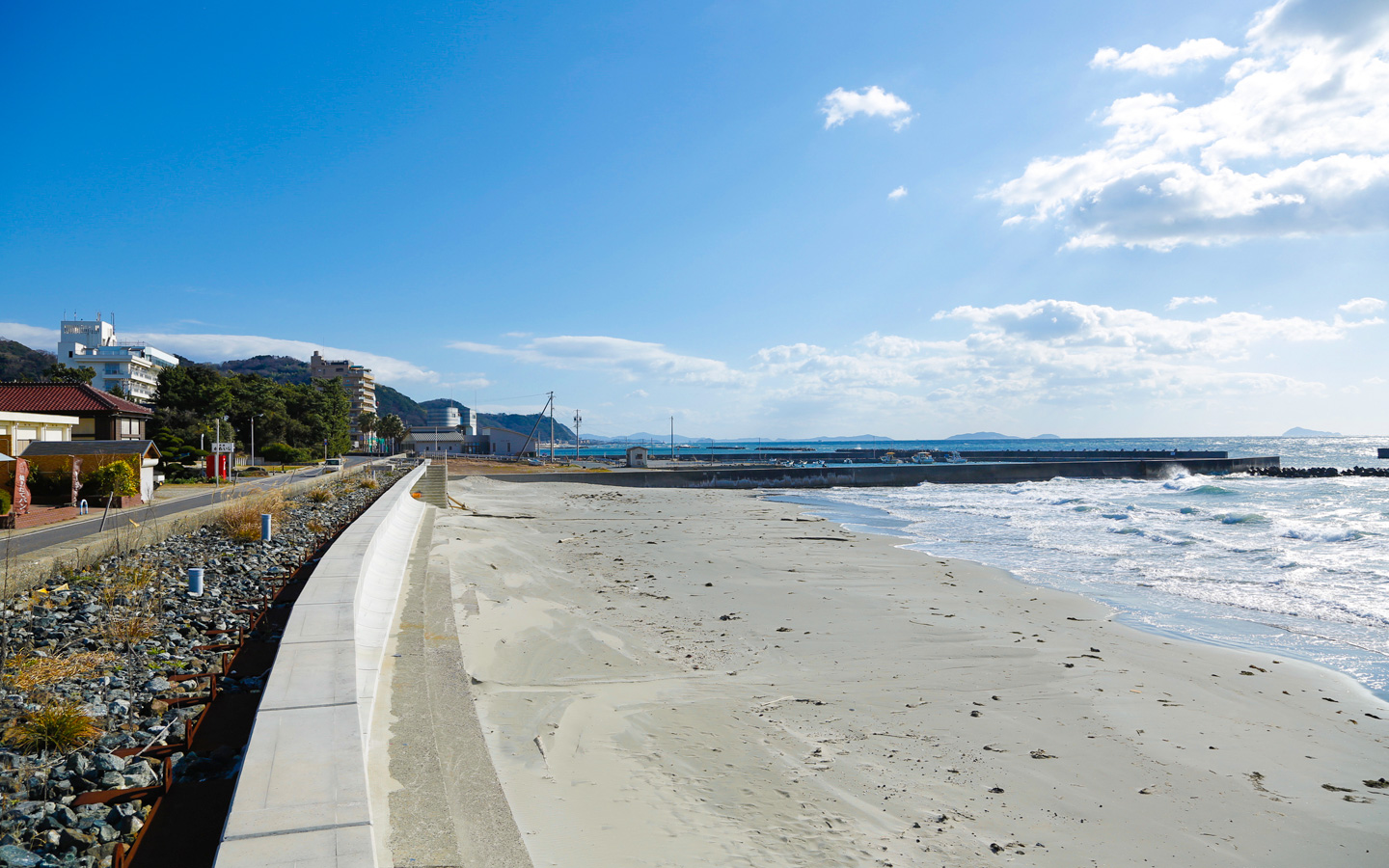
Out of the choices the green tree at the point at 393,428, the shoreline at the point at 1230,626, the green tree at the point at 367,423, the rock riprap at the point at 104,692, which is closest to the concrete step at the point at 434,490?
the rock riprap at the point at 104,692

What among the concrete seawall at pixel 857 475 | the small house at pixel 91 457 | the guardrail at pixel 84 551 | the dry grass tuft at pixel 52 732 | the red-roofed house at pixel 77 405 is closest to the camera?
the dry grass tuft at pixel 52 732

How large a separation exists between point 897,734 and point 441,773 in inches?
149

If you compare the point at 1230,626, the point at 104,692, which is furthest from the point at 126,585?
the point at 1230,626

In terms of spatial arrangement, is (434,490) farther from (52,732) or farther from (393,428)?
(393,428)

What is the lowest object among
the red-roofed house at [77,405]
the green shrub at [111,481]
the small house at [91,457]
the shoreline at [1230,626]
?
the shoreline at [1230,626]

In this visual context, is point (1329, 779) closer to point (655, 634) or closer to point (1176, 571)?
point (655, 634)

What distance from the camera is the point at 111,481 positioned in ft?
70.3

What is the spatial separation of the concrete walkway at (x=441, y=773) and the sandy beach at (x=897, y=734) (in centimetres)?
37

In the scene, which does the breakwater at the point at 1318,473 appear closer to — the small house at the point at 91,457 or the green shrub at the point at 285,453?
the small house at the point at 91,457

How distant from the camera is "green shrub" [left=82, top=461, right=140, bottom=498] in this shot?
2128 centimetres

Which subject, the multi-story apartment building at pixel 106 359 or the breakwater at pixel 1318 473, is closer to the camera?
the breakwater at pixel 1318 473

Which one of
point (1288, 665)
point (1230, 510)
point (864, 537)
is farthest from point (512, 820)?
point (1230, 510)

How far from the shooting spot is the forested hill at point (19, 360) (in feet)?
405

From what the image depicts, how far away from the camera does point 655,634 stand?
8789 mm
